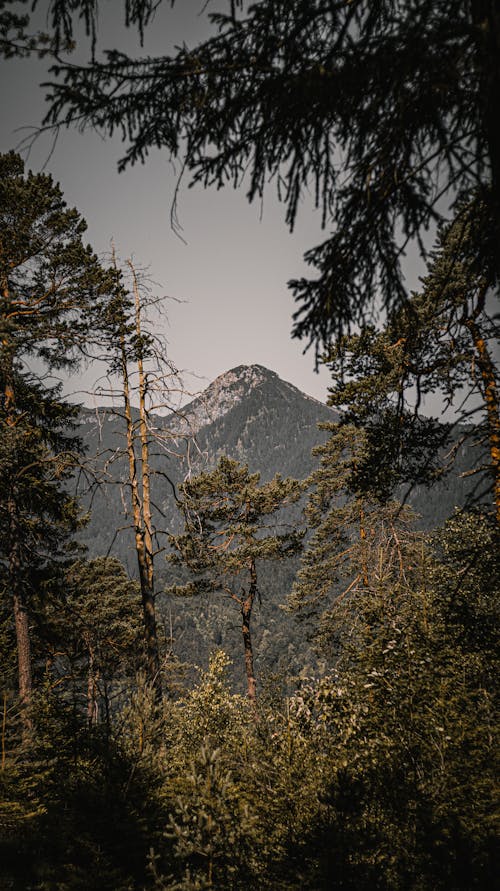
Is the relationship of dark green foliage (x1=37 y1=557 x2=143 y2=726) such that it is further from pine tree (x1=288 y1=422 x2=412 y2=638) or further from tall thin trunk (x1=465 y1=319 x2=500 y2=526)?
tall thin trunk (x1=465 y1=319 x2=500 y2=526)

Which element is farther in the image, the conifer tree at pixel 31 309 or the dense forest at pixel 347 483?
the conifer tree at pixel 31 309

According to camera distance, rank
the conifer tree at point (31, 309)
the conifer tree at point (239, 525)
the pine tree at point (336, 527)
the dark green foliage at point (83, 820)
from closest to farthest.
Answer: the dark green foliage at point (83, 820) → the conifer tree at point (31, 309) → the pine tree at point (336, 527) → the conifer tree at point (239, 525)

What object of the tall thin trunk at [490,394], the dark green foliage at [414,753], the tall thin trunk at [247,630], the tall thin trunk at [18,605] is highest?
the tall thin trunk at [490,394]

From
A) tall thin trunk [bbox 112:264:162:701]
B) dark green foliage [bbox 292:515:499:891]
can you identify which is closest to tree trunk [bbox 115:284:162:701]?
tall thin trunk [bbox 112:264:162:701]

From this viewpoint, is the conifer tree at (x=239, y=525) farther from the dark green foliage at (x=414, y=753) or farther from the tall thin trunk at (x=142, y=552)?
the dark green foliage at (x=414, y=753)

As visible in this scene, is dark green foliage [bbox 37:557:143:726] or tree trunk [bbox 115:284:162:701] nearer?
tree trunk [bbox 115:284:162:701]

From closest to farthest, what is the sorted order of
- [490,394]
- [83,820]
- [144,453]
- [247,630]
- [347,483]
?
[83,820], [490,394], [347,483], [144,453], [247,630]

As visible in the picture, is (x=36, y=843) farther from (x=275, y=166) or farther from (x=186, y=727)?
(x=186, y=727)

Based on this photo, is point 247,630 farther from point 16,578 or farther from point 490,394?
point 490,394

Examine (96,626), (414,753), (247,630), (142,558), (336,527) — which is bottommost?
(247,630)

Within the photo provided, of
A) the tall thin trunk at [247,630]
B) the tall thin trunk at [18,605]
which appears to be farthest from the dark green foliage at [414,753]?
the tall thin trunk at [247,630]

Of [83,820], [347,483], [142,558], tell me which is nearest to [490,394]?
[347,483]

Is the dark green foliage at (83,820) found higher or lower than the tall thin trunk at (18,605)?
lower

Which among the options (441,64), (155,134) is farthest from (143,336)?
(441,64)
